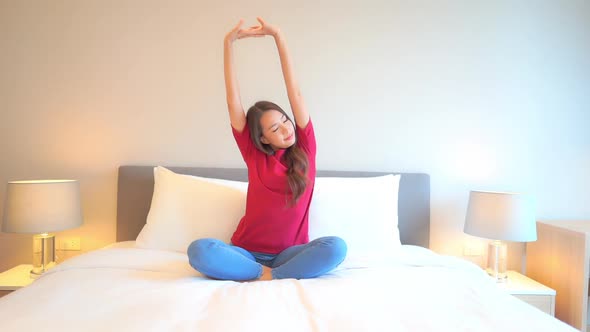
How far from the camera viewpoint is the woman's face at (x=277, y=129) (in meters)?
1.59

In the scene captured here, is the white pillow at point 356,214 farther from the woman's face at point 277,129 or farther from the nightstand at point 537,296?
the nightstand at point 537,296

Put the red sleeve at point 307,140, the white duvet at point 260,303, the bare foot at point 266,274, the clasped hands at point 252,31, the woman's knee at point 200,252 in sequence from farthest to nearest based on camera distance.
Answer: the red sleeve at point 307,140 < the clasped hands at point 252,31 < the bare foot at point 266,274 < the woman's knee at point 200,252 < the white duvet at point 260,303

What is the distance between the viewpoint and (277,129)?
5.24 feet

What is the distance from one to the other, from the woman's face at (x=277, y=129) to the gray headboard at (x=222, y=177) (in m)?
0.62

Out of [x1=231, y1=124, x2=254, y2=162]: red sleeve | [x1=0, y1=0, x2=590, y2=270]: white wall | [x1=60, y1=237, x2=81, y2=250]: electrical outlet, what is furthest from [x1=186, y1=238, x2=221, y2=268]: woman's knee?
[x1=60, y1=237, x2=81, y2=250]: electrical outlet

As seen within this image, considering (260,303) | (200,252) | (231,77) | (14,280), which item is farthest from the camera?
(14,280)

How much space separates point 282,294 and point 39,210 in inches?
56.6

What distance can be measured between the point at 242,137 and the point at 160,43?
3.27ft

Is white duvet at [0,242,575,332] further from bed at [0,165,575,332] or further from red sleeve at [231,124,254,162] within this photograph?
red sleeve at [231,124,254,162]

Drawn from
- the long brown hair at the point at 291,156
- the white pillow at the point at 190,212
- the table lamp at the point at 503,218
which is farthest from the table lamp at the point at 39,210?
the table lamp at the point at 503,218

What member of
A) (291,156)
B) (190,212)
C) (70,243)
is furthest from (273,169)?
(70,243)

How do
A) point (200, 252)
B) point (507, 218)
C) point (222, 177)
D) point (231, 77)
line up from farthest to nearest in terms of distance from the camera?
point (222, 177)
point (507, 218)
point (231, 77)
point (200, 252)

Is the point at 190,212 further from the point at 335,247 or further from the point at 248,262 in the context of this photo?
the point at 335,247

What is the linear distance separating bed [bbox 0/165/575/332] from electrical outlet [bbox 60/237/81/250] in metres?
0.69
